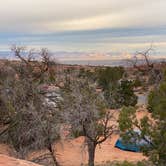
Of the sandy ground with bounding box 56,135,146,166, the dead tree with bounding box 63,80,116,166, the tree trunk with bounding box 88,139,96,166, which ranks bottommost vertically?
the sandy ground with bounding box 56,135,146,166

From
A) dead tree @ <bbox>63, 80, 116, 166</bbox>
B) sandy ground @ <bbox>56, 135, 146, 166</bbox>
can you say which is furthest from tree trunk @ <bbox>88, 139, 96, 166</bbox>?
sandy ground @ <bbox>56, 135, 146, 166</bbox>

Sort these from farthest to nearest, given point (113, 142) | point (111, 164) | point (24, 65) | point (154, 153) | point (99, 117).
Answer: point (113, 142)
point (24, 65)
point (111, 164)
point (99, 117)
point (154, 153)

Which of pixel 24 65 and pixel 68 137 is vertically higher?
pixel 24 65

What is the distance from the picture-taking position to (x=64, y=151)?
1033 inches

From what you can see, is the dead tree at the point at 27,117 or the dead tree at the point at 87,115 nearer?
the dead tree at the point at 27,117

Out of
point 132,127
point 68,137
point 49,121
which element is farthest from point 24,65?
point 132,127

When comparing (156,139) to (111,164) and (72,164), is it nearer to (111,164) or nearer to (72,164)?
(111,164)

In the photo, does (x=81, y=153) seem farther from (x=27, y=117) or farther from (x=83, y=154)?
(x=27, y=117)

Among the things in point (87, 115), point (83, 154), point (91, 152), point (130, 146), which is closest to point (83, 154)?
point (83, 154)

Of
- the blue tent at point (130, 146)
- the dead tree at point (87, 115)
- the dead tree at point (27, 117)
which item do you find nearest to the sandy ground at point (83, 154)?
the blue tent at point (130, 146)

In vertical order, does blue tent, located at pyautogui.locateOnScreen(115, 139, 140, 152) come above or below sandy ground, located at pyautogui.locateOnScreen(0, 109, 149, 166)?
above

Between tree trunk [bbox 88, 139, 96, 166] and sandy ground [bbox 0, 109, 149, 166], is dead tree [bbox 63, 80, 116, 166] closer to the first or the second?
tree trunk [bbox 88, 139, 96, 166]

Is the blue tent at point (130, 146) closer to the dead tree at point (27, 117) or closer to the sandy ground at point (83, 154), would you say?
the sandy ground at point (83, 154)

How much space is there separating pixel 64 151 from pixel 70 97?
674cm
